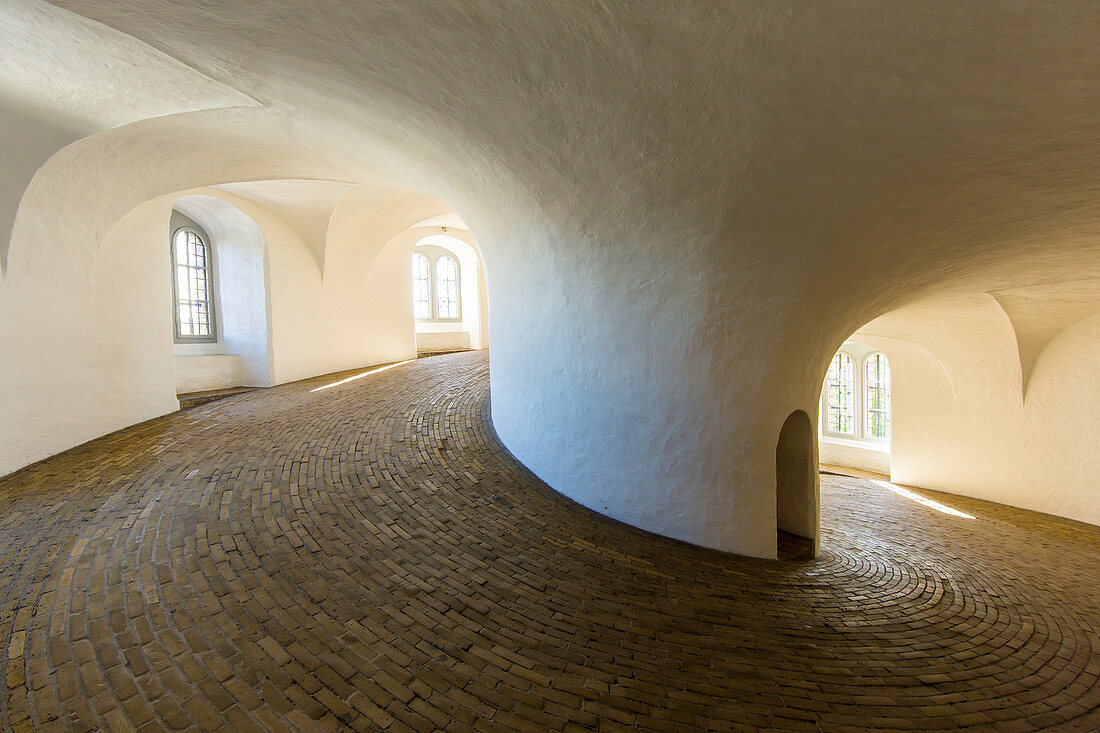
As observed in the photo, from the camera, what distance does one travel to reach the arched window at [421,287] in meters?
17.6

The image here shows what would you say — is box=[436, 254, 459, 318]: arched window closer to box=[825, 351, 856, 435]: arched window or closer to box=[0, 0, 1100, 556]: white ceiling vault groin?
box=[0, 0, 1100, 556]: white ceiling vault groin

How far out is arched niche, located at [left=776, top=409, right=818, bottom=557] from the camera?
6087 mm

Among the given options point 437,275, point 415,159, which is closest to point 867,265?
point 415,159

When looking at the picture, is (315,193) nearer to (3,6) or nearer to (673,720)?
(3,6)

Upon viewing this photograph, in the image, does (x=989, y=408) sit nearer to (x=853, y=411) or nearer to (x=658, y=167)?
(x=853, y=411)

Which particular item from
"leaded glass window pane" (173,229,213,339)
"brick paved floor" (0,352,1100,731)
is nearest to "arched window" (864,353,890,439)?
Result: "brick paved floor" (0,352,1100,731)

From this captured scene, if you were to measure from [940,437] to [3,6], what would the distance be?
51.1ft

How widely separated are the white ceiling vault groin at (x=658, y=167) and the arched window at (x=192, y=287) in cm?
391

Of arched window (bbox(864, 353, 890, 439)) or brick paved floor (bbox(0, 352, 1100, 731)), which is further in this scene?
arched window (bbox(864, 353, 890, 439))

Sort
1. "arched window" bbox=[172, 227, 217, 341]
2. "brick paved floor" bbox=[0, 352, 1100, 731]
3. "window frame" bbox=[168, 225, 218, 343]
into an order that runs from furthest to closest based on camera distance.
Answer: "arched window" bbox=[172, 227, 217, 341] < "window frame" bbox=[168, 225, 218, 343] < "brick paved floor" bbox=[0, 352, 1100, 731]

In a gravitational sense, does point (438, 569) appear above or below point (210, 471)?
below

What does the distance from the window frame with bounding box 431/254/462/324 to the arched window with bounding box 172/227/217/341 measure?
8.05 metres

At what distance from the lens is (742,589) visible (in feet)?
13.9

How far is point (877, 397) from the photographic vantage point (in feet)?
50.3
